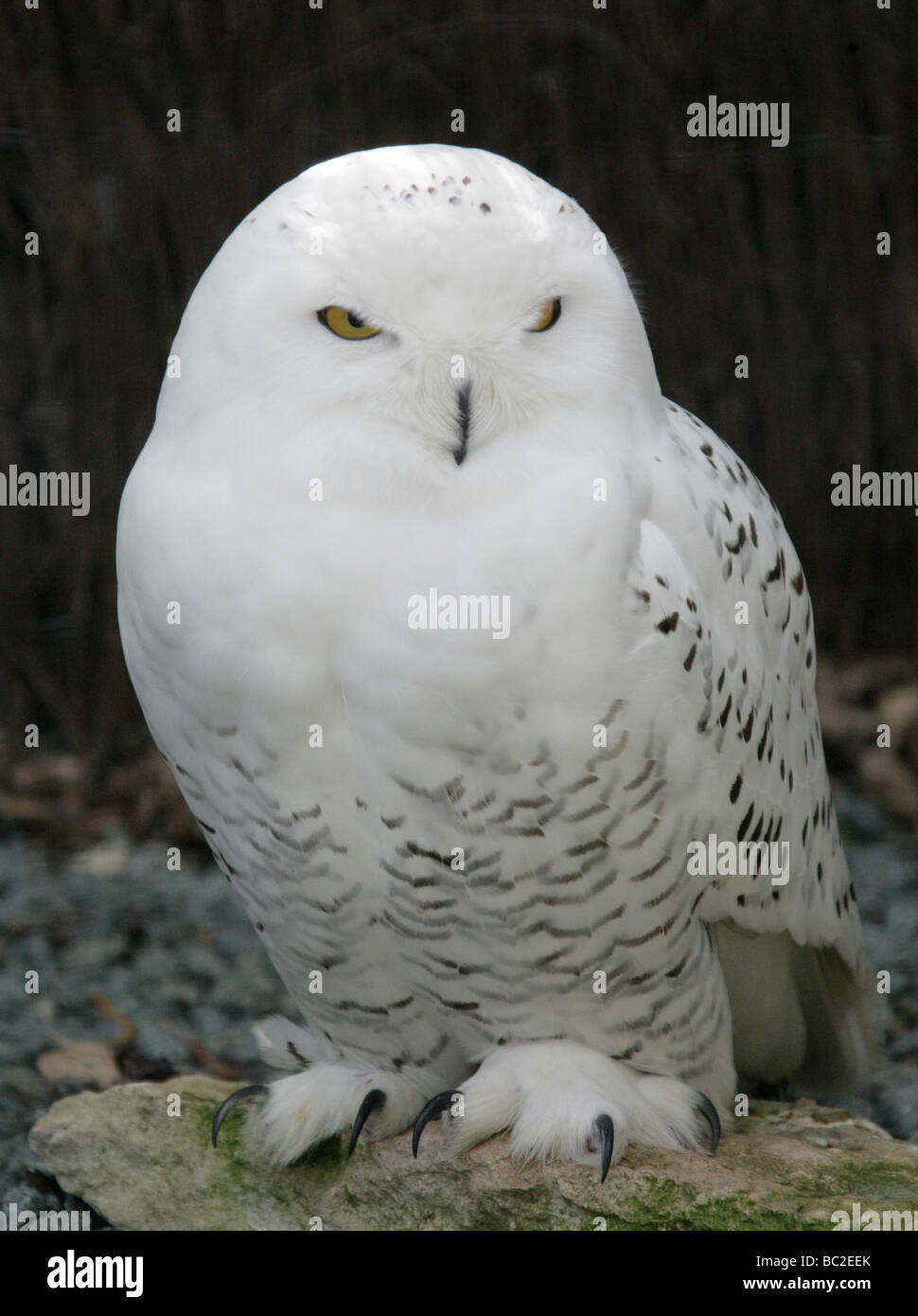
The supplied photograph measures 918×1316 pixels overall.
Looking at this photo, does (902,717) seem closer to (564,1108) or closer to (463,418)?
(564,1108)

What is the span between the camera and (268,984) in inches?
144

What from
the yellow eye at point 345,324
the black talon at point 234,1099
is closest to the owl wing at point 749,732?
the yellow eye at point 345,324

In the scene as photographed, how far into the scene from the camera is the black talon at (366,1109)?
7.39 ft

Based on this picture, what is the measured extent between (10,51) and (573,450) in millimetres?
2282

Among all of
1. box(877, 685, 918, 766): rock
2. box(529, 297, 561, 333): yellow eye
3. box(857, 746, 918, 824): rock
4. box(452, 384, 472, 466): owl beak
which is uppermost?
box(529, 297, 561, 333): yellow eye

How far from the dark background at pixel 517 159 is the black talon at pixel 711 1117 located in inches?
73.8

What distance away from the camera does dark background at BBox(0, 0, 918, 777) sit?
3.34 meters

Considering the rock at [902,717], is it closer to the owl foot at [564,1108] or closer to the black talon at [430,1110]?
the owl foot at [564,1108]

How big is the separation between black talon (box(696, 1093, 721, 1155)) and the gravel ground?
848mm

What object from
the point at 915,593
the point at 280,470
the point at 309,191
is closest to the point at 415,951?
the point at 280,470

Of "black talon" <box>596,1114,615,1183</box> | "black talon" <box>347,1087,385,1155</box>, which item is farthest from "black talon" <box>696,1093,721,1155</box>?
"black talon" <box>347,1087,385,1155</box>

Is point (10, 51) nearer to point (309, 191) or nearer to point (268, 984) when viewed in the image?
point (309, 191)

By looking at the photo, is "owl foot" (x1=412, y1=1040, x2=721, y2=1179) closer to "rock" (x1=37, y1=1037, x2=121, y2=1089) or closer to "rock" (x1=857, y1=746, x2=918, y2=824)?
"rock" (x1=37, y1=1037, x2=121, y2=1089)

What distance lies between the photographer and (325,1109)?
229cm
